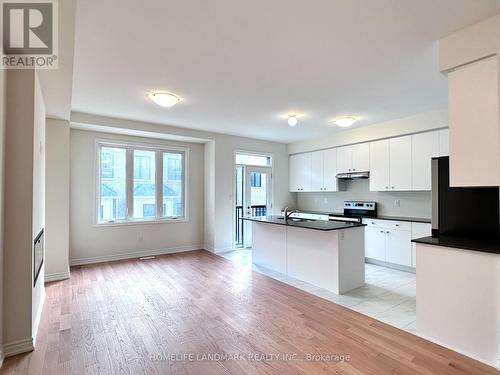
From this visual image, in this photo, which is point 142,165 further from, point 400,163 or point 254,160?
point 400,163

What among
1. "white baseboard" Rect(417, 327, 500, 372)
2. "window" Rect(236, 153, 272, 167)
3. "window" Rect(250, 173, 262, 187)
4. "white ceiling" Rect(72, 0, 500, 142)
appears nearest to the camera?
"white ceiling" Rect(72, 0, 500, 142)

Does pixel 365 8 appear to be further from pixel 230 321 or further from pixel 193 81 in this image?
pixel 230 321

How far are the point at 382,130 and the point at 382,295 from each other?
120 inches

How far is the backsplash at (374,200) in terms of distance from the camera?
4809 mm

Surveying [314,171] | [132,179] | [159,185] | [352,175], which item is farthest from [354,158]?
[132,179]

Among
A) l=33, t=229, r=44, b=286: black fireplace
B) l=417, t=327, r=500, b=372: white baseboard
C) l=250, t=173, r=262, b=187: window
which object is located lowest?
l=417, t=327, r=500, b=372: white baseboard

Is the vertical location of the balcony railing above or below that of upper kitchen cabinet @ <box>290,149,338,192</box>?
below

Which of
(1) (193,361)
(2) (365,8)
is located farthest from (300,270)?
(2) (365,8)

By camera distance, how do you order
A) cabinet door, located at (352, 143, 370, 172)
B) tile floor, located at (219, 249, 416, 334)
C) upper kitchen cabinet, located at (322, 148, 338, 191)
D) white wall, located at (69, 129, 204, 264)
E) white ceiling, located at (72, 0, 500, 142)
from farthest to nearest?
upper kitchen cabinet, located at (322, 148, 338, 191) < cabinet door, located at (352, 143, 370, 172) < white wall, located at (69, 129, 204, 264) < tile floor, located at (219, 249, 416, 334) < white ceiling, located at (72, 0, 500, 142)

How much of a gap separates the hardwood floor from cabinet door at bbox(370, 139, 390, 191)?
2.84m

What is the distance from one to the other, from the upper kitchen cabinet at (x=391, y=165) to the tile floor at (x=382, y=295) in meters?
1.55

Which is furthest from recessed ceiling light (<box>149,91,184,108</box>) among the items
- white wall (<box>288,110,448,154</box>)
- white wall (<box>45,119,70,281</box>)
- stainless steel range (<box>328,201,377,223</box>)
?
stainless steel range (<box>328,201,377,223</box>)

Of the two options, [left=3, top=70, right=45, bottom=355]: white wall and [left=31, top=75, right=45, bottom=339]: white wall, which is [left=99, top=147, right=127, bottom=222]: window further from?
[left=3, top=70, right=45, bottom=355]: white wall

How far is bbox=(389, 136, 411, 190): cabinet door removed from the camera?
4625mm
